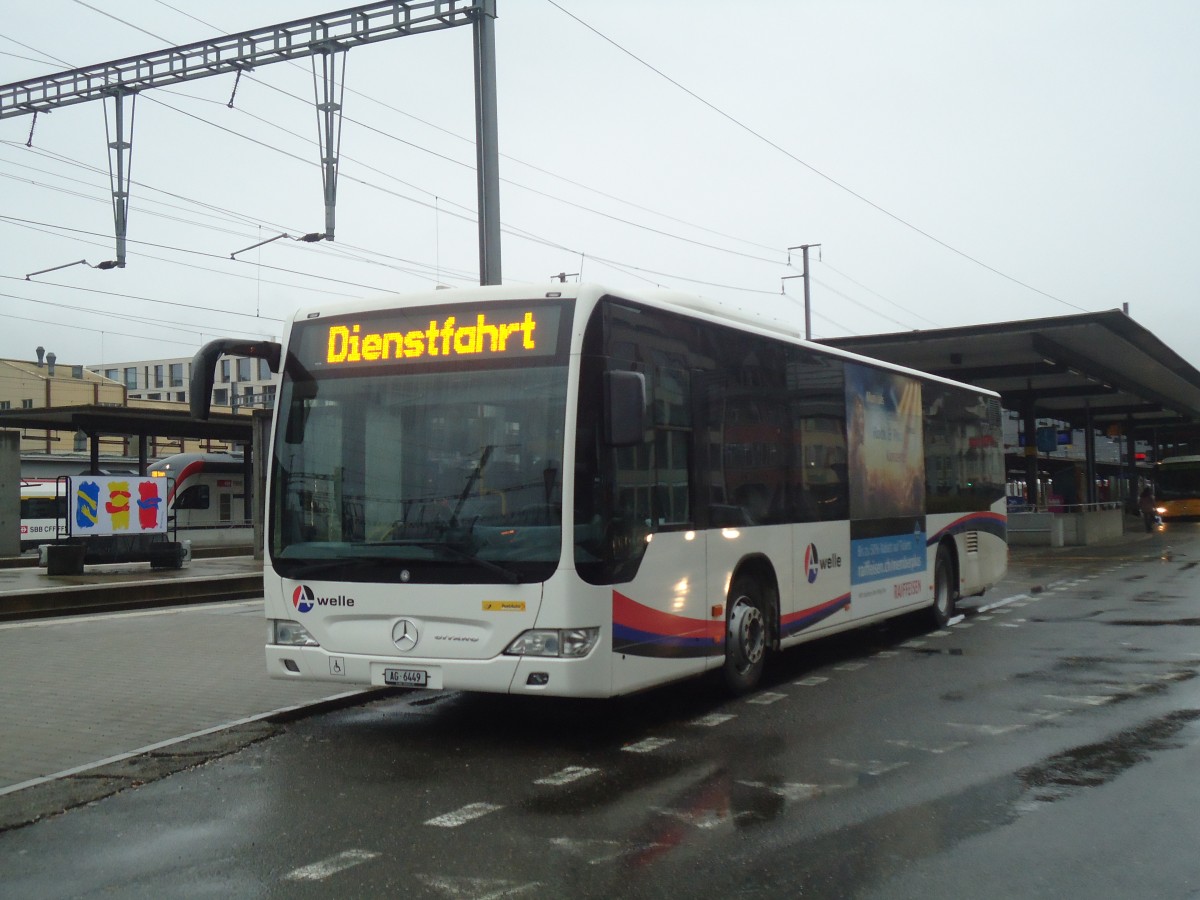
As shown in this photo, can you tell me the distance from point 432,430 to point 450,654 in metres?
1.44

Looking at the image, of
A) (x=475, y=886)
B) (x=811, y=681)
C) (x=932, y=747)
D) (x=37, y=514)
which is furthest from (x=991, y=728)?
(x=37, y=514)

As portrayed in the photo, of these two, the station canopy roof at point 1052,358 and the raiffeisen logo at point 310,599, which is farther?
the station canopy roof at point 1052,358

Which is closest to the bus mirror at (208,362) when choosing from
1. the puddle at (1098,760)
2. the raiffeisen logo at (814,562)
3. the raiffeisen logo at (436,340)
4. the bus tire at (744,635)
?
the raiffeisen logo at (436,340)

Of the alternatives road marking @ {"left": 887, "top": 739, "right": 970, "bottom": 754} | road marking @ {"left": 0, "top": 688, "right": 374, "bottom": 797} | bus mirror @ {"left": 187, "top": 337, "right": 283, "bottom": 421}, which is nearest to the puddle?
road marking @ {"left": 887, "top": 739, "right": 970, "bottom": 754}

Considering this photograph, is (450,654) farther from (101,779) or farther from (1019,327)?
(1019,327)

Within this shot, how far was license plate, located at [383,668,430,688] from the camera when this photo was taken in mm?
7742

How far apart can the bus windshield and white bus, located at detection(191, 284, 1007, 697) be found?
0.01 meters

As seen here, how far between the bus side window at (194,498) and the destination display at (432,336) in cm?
4017

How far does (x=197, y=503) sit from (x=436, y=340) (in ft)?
135

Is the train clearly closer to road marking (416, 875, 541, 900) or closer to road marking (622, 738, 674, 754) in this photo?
Result: road marking (622, 738, 674, 754)

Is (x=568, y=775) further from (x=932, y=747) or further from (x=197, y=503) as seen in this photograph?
(x=197, y=503)

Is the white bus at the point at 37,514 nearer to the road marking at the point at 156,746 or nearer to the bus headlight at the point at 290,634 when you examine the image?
the road marking at the point at 156,746

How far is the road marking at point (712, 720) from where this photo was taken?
8.55m

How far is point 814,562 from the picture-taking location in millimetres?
10695
